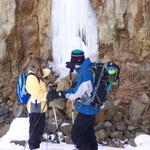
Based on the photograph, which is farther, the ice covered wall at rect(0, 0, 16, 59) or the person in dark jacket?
the ice covered wall at rect(0, 0, 16, 59)

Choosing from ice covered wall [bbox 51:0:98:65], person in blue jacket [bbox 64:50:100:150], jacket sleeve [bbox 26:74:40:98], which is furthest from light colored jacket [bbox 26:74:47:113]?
ice covered wall [bbox 51:0:98:65]

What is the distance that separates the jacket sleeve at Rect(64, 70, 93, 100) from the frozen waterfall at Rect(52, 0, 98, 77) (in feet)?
23.7

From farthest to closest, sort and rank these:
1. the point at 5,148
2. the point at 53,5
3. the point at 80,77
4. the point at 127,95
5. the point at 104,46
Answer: the point at 53,5
the point at 104,46
the point at 127,95
the point at 5,148
the point at 80,77

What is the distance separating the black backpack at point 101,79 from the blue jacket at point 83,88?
0.08m

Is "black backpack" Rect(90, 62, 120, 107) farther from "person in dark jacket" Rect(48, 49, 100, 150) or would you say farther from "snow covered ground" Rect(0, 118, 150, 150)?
"snow covered ground" Rect(0, 118, 150, 150)

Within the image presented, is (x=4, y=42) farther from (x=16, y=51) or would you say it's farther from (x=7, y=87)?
(x=7, y=87)

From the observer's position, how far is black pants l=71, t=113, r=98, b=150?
807cm

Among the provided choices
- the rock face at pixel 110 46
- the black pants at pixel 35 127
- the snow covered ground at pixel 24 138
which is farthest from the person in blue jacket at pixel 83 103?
the rock face at pixel 110 46

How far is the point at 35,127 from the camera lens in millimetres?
9242

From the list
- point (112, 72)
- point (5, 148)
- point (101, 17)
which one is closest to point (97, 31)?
point (101, 17)

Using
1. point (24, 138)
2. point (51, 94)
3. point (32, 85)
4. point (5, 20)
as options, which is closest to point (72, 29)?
point (5, 20)

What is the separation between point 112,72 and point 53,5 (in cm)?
845

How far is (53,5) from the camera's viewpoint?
52.4 ft

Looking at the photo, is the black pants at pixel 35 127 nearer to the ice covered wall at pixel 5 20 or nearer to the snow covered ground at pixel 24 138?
the snow covered ground at pixel 24 138
